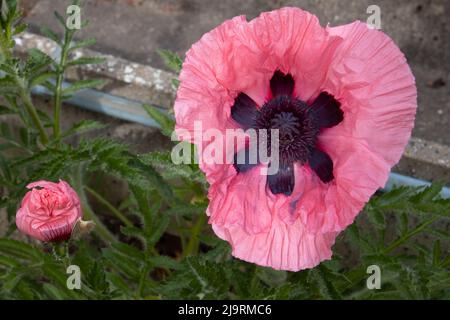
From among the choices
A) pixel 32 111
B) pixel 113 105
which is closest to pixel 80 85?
pixel 32 111

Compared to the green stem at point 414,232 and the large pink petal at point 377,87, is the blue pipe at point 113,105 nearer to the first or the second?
the green stem at point 414,232

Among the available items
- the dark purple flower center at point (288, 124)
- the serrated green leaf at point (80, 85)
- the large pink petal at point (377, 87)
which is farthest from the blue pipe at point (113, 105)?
the large pink petal at point (377, 87)

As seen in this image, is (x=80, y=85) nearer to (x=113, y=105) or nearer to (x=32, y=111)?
(x=32, y=111)

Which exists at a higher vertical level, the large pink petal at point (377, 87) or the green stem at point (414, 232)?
the large pink petal at point (377, 87)

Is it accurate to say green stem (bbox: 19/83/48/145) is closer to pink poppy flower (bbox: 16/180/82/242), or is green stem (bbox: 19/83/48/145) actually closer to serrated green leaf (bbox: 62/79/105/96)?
serrated green leaf (bbox: 62/79/105/96)

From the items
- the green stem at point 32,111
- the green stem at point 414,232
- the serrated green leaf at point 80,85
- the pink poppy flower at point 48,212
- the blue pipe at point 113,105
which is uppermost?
the blue pipe at point 113,105
